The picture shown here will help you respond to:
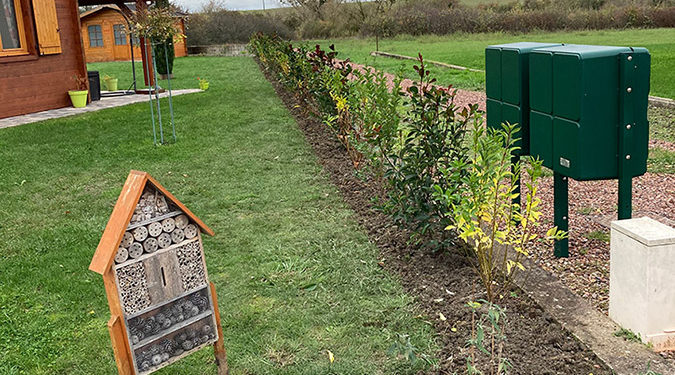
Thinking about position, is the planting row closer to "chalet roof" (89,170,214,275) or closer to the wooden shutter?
"chalet roof" (89,170,214,275)

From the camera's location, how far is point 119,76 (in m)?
23.1

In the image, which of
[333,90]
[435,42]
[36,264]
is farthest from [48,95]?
[435,42]

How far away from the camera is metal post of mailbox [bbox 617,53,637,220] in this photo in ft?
11.9

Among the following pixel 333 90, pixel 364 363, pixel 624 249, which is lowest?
pixel 364 363

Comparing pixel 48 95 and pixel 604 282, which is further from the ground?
pixel 48 95

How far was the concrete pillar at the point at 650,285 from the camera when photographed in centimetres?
307

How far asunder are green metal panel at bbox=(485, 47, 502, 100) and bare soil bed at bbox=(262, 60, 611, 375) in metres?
1.24

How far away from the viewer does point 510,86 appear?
15.2ft

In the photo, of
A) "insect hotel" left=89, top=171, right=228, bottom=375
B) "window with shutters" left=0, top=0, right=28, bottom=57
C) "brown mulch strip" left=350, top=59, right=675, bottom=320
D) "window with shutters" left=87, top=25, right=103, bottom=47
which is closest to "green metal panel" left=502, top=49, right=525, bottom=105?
"brown mulch strip" left=350, top=59, right=675, bottom=320

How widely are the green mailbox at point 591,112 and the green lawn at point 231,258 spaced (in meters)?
1.30

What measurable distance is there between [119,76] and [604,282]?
21.7 meters

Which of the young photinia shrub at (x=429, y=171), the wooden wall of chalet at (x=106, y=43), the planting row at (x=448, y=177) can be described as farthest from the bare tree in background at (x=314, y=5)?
the young photinia shrub at (x=429, y=171)

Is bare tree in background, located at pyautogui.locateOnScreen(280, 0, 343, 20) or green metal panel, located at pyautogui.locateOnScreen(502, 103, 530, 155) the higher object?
bare tree in background, located at pyautogui.locateOnScreen(280, 0, 343, 20)

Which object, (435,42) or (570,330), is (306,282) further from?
(435,42)
